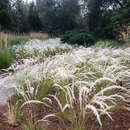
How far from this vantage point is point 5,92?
2445 mm

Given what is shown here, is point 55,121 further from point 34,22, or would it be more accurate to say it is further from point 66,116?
point 34,22

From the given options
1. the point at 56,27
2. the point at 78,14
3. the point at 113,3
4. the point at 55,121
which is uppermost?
the point at 113,3

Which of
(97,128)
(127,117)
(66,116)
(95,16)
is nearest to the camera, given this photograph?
(97,128)

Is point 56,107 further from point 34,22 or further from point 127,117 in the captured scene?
point 34,22

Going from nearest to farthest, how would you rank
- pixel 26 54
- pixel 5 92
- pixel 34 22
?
1. pixel 5 92
2. pixel 26 54
3. pixel 34 22

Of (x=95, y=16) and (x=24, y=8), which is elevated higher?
(x=24, y=8)

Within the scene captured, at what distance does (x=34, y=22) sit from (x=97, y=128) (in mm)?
17721

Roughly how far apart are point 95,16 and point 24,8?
7.66m

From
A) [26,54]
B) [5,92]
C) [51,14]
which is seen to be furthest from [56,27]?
[5,92]

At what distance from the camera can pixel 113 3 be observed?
14.2 metres

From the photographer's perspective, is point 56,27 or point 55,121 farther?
point 56,27

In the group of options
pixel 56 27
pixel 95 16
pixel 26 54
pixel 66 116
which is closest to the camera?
pixel 66 116

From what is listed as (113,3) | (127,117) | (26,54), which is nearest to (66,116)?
(127,117)

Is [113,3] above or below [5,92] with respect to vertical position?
above
